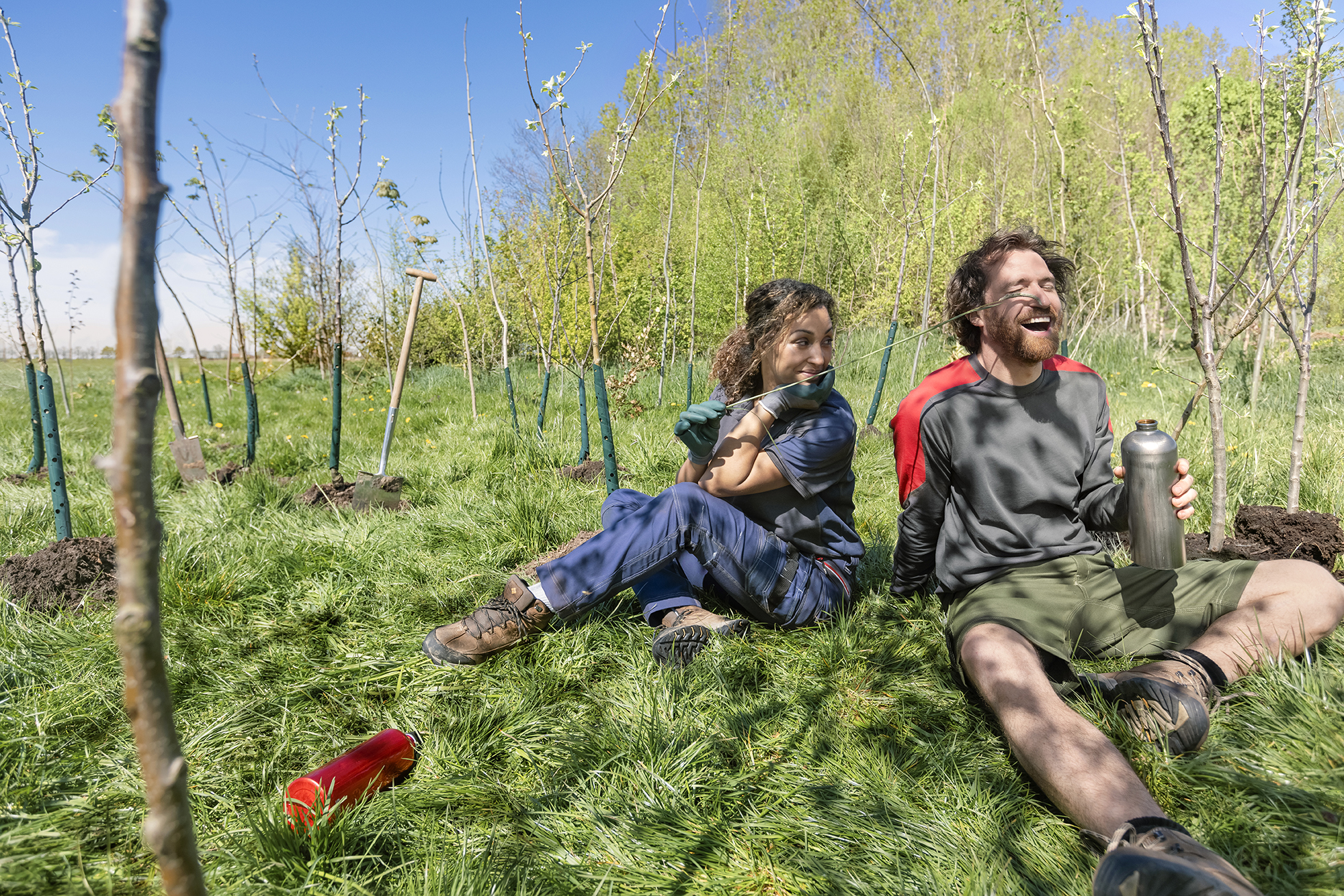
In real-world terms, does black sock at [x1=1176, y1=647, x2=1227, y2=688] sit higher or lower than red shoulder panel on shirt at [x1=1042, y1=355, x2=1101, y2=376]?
lower

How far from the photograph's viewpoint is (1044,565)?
2041mm

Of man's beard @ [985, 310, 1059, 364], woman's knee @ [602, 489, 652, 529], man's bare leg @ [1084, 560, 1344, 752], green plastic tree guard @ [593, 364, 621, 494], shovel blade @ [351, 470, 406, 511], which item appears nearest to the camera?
man's bare leg @ [1084, 560, 1344, 752]

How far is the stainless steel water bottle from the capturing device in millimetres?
1768

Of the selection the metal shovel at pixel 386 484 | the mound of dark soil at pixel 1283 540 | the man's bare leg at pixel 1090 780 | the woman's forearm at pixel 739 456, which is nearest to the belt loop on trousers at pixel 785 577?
the woman's forearm at pixel 739 456

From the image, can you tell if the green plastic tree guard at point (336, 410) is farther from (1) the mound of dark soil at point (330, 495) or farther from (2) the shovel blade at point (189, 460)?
(2) the shovel blade at point (189, 460)

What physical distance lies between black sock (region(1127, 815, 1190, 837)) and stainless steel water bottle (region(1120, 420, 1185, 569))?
2.50 feet

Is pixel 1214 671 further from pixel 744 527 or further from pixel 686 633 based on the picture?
pixel 686 633

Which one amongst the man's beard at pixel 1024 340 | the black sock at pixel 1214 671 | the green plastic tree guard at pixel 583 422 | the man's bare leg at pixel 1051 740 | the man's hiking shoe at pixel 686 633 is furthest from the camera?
the green plastic tree guard at pixel 583 422

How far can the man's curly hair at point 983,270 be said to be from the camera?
7.38ft

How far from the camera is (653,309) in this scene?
358 inches

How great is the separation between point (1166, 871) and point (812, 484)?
1.36m

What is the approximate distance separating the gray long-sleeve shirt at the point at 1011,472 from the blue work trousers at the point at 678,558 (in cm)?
45

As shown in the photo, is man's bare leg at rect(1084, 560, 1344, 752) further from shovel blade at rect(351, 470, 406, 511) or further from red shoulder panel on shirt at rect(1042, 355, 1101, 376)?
shovel blade at rect(351, 470, 406, 511)

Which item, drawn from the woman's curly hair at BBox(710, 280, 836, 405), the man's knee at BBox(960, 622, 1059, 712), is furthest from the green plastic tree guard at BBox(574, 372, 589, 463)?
the man's knee at BBox(960, 622, 1059, 712)
